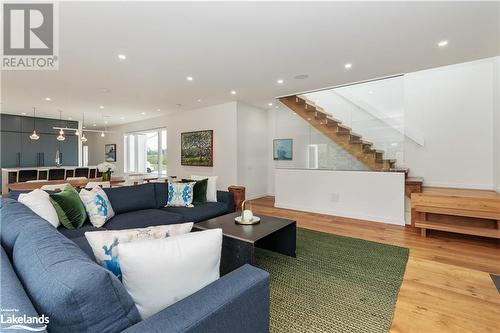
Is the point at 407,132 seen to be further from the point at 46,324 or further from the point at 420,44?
the point at 46,324

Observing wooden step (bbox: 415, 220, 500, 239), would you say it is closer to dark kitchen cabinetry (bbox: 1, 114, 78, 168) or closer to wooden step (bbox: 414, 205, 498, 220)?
wooden step (bbox: 414, 205, 498, 220)

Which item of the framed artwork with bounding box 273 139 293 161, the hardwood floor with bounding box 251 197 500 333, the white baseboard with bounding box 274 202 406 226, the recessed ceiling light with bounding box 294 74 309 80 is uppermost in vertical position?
the recessed ceiling light with bounding box 294 74 309 80

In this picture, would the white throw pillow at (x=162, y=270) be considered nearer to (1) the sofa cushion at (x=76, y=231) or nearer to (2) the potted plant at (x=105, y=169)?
(1) the sofa cushion at (x=76, y=231)

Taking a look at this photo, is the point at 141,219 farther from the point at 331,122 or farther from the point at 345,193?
the point at 331,122

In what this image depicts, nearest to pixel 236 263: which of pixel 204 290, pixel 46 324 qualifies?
pixel 204 290

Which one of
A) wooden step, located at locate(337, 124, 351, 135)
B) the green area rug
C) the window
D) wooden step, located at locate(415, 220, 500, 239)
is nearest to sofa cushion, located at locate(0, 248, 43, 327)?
the green area rug

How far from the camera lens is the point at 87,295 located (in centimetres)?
69

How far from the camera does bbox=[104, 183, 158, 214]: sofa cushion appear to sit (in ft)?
9.93

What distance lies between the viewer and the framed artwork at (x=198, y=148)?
654cm

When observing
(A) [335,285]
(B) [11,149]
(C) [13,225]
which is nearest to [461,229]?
(A) [335,285]

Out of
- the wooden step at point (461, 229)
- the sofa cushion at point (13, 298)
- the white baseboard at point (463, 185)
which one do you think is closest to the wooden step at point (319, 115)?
the white baseboard at point (463, 185)

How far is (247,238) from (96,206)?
5.77 ft

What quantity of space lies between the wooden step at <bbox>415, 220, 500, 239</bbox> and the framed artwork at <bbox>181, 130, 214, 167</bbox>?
486 cm

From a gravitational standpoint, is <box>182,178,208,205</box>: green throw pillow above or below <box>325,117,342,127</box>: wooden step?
below
